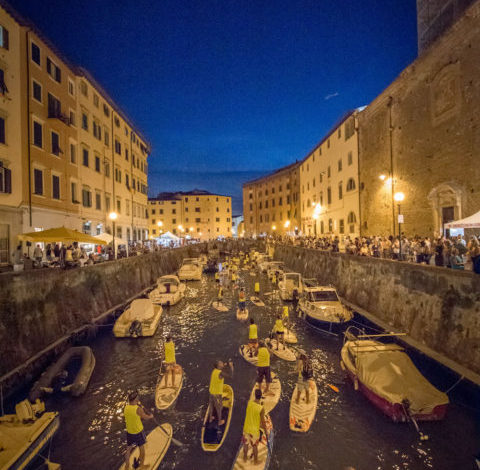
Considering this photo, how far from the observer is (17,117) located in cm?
2022

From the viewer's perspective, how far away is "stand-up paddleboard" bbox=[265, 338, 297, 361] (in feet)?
44.5

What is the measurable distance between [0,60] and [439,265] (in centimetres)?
2842

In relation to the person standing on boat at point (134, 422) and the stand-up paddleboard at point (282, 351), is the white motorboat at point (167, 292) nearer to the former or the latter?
the stand-up paddleboard at point (282, 351)

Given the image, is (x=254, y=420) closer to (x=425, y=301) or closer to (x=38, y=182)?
(x=425, y=301)

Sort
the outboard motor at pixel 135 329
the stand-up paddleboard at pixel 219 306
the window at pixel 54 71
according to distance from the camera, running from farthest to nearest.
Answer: the window at pixel 54 71 < the stand-up paddleboard at pixel 219 306 < the outboard motor at pixel 135 329

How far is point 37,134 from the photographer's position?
2219cm

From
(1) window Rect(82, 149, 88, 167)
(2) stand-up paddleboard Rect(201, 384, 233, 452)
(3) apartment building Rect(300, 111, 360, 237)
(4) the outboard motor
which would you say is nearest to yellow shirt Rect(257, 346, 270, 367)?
(2) stand-up paddleboard Rect(201, 384, 233, 452)

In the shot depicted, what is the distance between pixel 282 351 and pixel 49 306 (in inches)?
458

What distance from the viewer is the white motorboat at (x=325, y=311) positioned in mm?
16750

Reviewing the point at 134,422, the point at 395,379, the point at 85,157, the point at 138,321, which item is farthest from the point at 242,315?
the point at 85,157

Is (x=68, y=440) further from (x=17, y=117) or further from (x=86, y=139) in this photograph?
(x=86, y=139)

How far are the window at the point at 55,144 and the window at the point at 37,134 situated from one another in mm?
1397

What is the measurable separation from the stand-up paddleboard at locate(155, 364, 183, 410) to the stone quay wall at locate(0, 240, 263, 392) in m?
5.09

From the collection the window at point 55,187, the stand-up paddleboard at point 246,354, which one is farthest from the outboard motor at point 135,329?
the window at point 55,187
